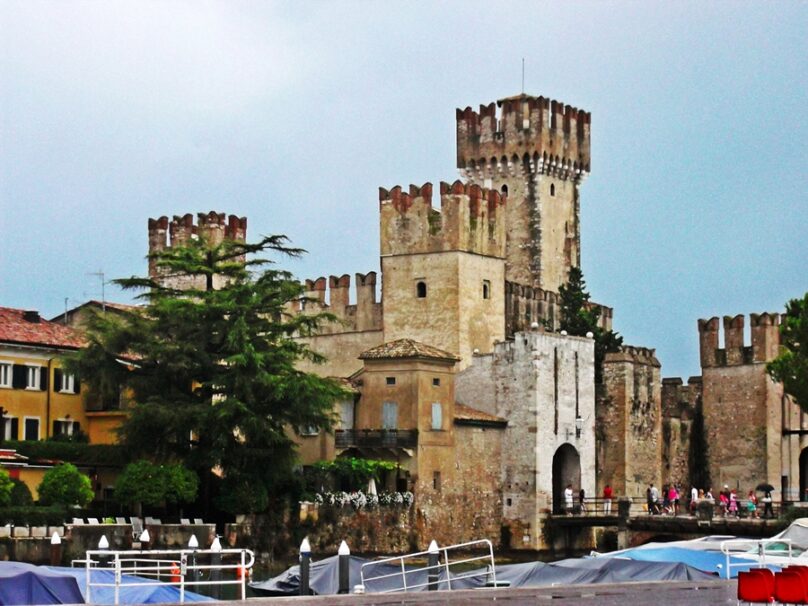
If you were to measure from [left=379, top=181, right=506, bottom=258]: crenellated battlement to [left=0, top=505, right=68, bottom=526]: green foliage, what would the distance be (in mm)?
20795

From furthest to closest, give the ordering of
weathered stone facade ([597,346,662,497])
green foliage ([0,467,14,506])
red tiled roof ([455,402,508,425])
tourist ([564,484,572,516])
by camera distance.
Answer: weathered stone facade ([597,346,662,497]) < tourist ([564,484,572,516]) < red tiled roof ([455,402,508,425]) < green foliage ([0,467,14,506])

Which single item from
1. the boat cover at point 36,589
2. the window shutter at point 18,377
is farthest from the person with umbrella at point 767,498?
the boat cover at point 36,589

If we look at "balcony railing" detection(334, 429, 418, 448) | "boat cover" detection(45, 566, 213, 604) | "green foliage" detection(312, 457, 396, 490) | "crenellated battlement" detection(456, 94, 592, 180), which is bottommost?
"boat cover" detection(45, 566, 213, 604)

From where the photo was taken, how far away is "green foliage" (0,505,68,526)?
55.4 meters

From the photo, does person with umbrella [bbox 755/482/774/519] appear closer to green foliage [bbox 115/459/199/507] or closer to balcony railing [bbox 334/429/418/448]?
balcony railing [bbox 334/429/418/448]

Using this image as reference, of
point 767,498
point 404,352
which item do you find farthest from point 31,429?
point 767,498

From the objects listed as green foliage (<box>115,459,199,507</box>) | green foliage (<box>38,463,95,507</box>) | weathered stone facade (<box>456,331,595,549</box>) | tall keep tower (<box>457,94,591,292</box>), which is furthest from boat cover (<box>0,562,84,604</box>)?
tall keep tower (<box>457,94,591,292</box>)

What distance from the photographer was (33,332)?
219 feet

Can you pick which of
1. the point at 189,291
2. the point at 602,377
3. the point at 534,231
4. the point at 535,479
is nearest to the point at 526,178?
the point at 534,231

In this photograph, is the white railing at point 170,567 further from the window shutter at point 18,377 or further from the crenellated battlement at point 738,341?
the crenellated battlement at point 738,341

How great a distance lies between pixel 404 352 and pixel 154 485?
11.5 meters

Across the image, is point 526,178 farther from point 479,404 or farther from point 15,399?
point 15,399

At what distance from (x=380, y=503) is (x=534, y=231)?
18225mm

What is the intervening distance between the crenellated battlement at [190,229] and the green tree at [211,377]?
16166 millimetres
